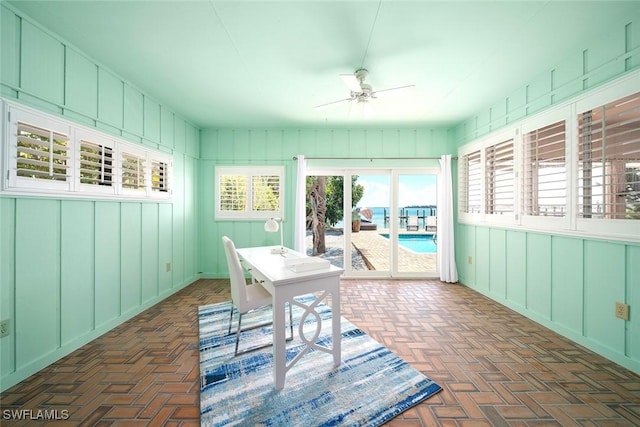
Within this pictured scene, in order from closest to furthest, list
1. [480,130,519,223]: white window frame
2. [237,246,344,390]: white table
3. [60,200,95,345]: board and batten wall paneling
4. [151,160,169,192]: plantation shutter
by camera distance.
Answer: [237,246,344,390]: white table < [60,200,95,345]: board and batten wall paneling < [480,130,519,223]: white window frame < [151,160,169,192]: plantation shutter

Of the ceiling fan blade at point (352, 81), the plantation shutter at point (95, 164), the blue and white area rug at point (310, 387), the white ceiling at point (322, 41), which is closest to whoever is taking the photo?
the blue and white area rug at point (310, 387)

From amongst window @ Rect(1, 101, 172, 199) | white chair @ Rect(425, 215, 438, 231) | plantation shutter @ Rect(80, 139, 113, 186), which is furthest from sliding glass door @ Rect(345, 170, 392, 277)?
plantation shutter @ Rect(80, 139, 113, 186)

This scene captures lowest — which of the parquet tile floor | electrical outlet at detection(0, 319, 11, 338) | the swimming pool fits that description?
the parquet tile floor

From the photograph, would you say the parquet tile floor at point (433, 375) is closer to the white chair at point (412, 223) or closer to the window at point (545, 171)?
the window at point (545, 171)

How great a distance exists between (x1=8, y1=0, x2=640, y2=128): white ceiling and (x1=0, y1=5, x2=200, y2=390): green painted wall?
24 cm

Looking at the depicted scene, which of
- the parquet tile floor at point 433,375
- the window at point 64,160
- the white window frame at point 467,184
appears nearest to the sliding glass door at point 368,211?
the white window frame at point 467,184

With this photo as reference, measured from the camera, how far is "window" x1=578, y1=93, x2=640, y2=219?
1.90 meters

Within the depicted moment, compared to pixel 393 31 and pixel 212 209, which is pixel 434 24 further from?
pixel 212 209

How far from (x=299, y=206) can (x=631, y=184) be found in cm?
360

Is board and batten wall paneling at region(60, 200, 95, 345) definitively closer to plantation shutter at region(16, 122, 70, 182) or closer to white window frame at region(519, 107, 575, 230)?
plantation shutter at region(16, 122, 70, 182)

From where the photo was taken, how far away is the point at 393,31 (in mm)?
2006

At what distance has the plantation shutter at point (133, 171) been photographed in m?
2.85

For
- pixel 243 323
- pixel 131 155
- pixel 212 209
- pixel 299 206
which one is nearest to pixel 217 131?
pixel 212 209

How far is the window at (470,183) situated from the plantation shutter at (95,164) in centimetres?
469
